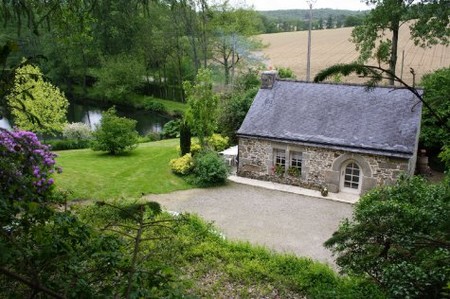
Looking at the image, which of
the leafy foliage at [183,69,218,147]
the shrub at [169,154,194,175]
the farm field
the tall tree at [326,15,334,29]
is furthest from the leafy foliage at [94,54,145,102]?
the tall tree at [326,15,334,29]

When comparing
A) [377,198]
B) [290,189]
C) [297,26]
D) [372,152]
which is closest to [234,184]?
[290,189]

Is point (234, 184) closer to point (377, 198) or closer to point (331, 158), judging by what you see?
point (331, 158)

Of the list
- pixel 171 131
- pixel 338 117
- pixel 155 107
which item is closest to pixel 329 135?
pixel 338 117

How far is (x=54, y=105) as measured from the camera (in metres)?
23.6

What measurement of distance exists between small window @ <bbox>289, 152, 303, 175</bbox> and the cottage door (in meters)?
1.71

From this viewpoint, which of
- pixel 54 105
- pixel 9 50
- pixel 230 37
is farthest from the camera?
pixel 230 37

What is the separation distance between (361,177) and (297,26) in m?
88.8

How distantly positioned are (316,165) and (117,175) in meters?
8.55

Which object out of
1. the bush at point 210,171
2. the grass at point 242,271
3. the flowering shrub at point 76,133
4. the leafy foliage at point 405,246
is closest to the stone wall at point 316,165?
the bush at point 210,171

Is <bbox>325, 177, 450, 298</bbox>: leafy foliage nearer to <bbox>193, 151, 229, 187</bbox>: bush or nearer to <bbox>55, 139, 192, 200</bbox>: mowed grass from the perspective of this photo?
<bbox>55, 139, 192, 200</bbox>: mowed grass

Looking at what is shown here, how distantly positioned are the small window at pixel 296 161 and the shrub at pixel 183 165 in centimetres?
438

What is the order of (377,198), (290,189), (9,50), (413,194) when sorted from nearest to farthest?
(9,50)
(413,194)
(377,198)
(290,189)

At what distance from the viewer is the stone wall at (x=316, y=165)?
15.0 meters

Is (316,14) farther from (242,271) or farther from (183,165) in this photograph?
(242,271)
